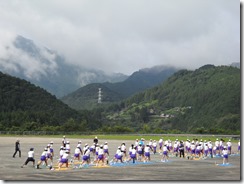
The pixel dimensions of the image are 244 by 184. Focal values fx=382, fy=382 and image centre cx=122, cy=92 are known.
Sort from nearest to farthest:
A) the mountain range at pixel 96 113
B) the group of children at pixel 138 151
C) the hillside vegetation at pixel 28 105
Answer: the group of children at pixel 138 151 < the mountain range at pixel 96 113 < the hillside vegetation at pixel 28 105

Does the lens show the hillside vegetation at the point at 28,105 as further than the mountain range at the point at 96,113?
Yes

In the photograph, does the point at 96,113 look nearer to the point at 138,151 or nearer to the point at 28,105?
the point at 28,105

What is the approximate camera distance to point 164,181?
1805 cm

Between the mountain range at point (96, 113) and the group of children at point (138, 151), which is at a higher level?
the mountain range at point (96, 113)

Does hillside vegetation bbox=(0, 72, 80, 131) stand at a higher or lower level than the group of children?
higher

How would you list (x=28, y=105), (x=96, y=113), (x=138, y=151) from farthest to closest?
1. (x=96, y=113)
2. (x=28, y=105)
3. (x=138, y=151)

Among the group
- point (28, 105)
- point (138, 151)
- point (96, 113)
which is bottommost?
point (138, 151)

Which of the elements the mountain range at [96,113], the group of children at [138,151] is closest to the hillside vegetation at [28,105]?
the mountain range at [96,113]

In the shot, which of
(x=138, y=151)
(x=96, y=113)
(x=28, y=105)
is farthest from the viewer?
(x=96, y=113)

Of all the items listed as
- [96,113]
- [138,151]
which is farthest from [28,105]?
[138,151]

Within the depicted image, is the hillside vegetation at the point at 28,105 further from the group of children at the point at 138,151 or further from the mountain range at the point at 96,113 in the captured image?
the group of children at the point at 138,151

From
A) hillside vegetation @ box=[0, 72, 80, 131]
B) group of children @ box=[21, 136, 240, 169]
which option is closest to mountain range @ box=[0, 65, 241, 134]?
hillside vegetation @ box=[0, 72, 80, 131]

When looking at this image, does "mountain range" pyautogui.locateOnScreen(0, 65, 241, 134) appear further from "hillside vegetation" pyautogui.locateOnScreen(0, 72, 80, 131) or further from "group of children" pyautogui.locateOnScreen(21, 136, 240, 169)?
"group of children" pyautogui.locateOnScreen(21, 136, 240, 169)

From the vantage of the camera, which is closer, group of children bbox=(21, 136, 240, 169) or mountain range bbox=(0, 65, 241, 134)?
group of children bbox=(21, 136, 240, 169)
